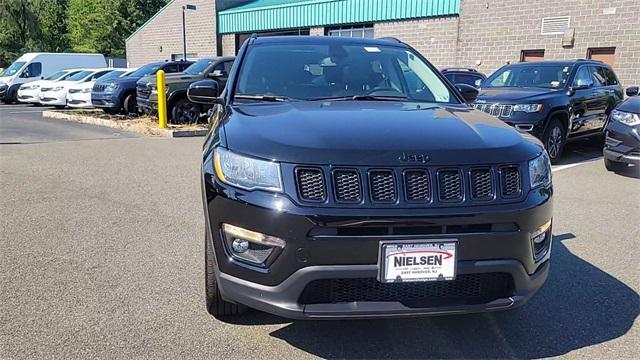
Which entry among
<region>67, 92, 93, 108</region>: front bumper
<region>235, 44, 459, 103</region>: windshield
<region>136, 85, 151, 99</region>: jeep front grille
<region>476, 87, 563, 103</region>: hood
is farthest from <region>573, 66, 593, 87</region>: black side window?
<region>67, 92, 93, 108</region>: front bumper

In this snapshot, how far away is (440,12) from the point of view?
20.9m

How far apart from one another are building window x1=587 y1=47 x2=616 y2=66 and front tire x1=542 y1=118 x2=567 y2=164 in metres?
10.5

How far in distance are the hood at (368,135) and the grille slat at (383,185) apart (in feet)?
0.15

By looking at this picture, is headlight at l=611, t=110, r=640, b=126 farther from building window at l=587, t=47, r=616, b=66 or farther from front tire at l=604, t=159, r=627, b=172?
building window at l=587, t=47, r=616, b=66

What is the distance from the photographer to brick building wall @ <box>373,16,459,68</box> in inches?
821

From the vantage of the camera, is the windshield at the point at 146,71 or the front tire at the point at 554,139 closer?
the front tire at the point at 554,139

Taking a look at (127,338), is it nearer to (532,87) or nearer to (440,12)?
(532,87)

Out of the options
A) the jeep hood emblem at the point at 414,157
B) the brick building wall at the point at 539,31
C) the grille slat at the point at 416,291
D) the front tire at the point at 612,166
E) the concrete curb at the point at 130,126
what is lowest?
the concrete curb at the point at 130,126

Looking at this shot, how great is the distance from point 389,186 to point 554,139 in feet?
23.2

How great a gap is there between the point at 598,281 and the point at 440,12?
19.1 metres

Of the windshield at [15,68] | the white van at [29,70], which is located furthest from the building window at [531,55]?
the windshield at [15,68]

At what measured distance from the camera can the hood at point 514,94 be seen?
8172 millimetres

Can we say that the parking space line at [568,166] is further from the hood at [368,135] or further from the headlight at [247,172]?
the headlight at [247,172]

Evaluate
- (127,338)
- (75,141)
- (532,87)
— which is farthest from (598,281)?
(75,141)
